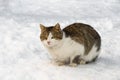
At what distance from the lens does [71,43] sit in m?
5.89

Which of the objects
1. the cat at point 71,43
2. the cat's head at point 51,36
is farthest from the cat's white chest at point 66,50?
the cat's head at point 51,36

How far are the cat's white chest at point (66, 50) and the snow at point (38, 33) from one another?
172 mm

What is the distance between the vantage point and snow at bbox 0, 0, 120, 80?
18.8 ft

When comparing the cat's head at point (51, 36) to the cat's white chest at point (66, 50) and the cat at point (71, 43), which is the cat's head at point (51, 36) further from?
the cat's white chest at point (66, 50)

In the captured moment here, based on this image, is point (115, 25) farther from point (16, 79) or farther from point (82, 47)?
point (16, 79)

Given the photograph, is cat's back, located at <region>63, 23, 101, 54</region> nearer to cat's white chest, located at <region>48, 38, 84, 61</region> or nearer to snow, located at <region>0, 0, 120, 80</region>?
cat's white chest, located at <region>48, 38, 84, 61</region>

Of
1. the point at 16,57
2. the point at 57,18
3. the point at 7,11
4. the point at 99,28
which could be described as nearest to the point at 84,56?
the point at 16,57

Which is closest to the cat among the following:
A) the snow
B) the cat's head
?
the cat's head

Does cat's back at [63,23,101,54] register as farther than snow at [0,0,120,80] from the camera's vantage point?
Yes

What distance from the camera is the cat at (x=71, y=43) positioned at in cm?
571

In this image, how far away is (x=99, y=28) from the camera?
8.45m

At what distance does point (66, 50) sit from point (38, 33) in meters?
2.04

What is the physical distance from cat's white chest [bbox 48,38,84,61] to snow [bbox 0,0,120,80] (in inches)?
6.8

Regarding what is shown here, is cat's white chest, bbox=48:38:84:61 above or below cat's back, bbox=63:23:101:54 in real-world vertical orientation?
below
